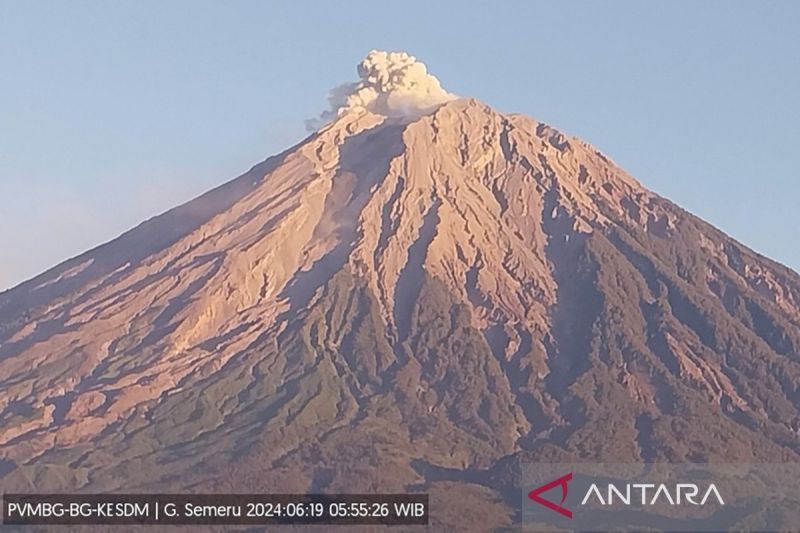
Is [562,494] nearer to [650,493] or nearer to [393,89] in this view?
[650,493]

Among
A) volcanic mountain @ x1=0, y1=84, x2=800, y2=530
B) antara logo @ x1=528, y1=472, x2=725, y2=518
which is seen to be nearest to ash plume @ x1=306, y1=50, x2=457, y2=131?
volcanic mountain @ x1=0, y1=84, x2=800, y2=530

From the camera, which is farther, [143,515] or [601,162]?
[601,162]

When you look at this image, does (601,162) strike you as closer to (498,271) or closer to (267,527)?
(498,271)

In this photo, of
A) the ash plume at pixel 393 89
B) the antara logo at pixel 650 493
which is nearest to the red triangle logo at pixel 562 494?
the antara logo at pixel 650 493

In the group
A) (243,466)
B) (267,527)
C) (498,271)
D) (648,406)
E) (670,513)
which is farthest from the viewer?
(498,271)

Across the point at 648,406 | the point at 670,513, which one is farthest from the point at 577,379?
the point at 670,513

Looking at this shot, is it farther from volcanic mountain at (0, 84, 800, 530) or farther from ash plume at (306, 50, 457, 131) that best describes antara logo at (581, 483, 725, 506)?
ash plume at (306, 50, 457, 131)
